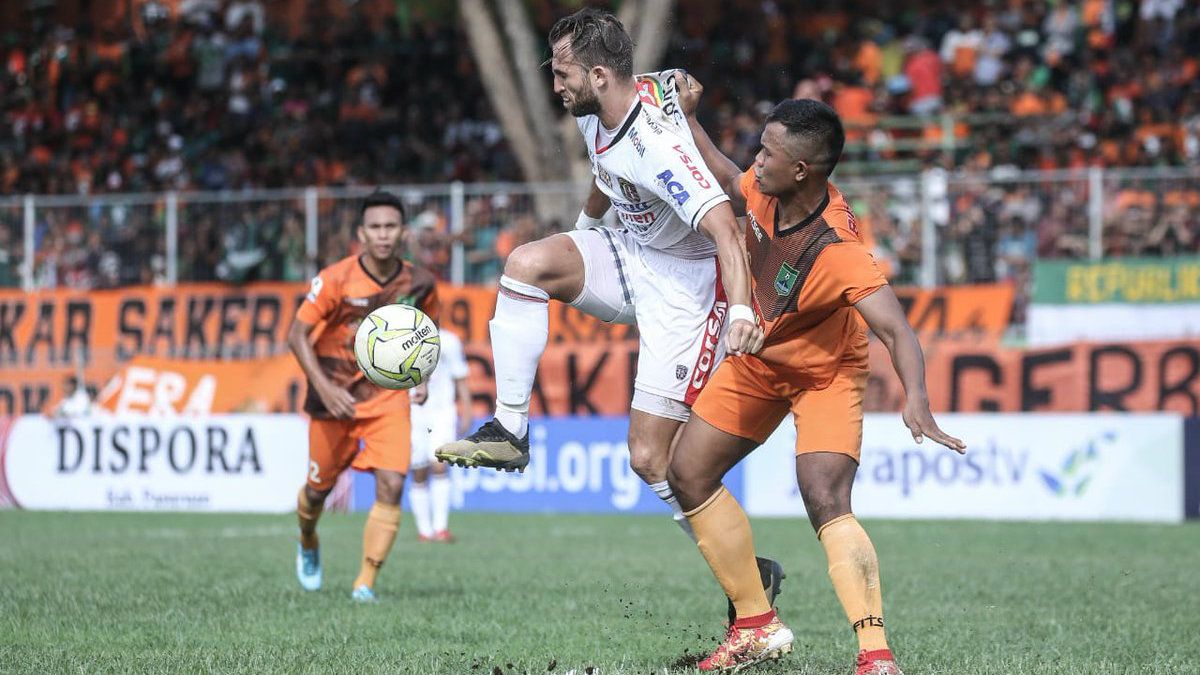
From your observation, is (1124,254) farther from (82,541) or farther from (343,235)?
(82,541)

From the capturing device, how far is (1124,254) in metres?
17.9

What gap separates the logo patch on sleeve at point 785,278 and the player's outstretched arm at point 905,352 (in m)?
0.33

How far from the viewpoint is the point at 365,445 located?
33.6 feet

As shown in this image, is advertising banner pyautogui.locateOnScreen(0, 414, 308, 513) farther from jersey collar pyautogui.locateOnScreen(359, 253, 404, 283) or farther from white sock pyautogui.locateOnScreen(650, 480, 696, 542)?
white sock pyautogui.locateOnScreen(650, 480, 696, 542)

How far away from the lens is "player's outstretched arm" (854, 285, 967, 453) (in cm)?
626

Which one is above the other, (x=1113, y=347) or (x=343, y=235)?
(x=343, y=235)

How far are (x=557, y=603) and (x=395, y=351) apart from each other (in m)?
2.69

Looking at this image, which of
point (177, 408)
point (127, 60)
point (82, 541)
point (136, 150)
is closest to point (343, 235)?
Result: point (177, 408)

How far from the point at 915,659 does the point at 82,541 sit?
8890 mm

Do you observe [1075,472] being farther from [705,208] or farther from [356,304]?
[705,208]

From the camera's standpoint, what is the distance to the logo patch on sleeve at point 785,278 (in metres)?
6.75

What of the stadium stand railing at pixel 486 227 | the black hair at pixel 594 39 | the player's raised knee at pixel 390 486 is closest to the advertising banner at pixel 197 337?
the stadium stand railing at pixel 486 227

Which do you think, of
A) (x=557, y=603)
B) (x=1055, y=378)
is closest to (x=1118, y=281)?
(x=1055, y=378)

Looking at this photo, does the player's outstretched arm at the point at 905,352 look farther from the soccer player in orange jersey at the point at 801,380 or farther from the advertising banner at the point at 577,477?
the advertising banner at the point at 577,477
